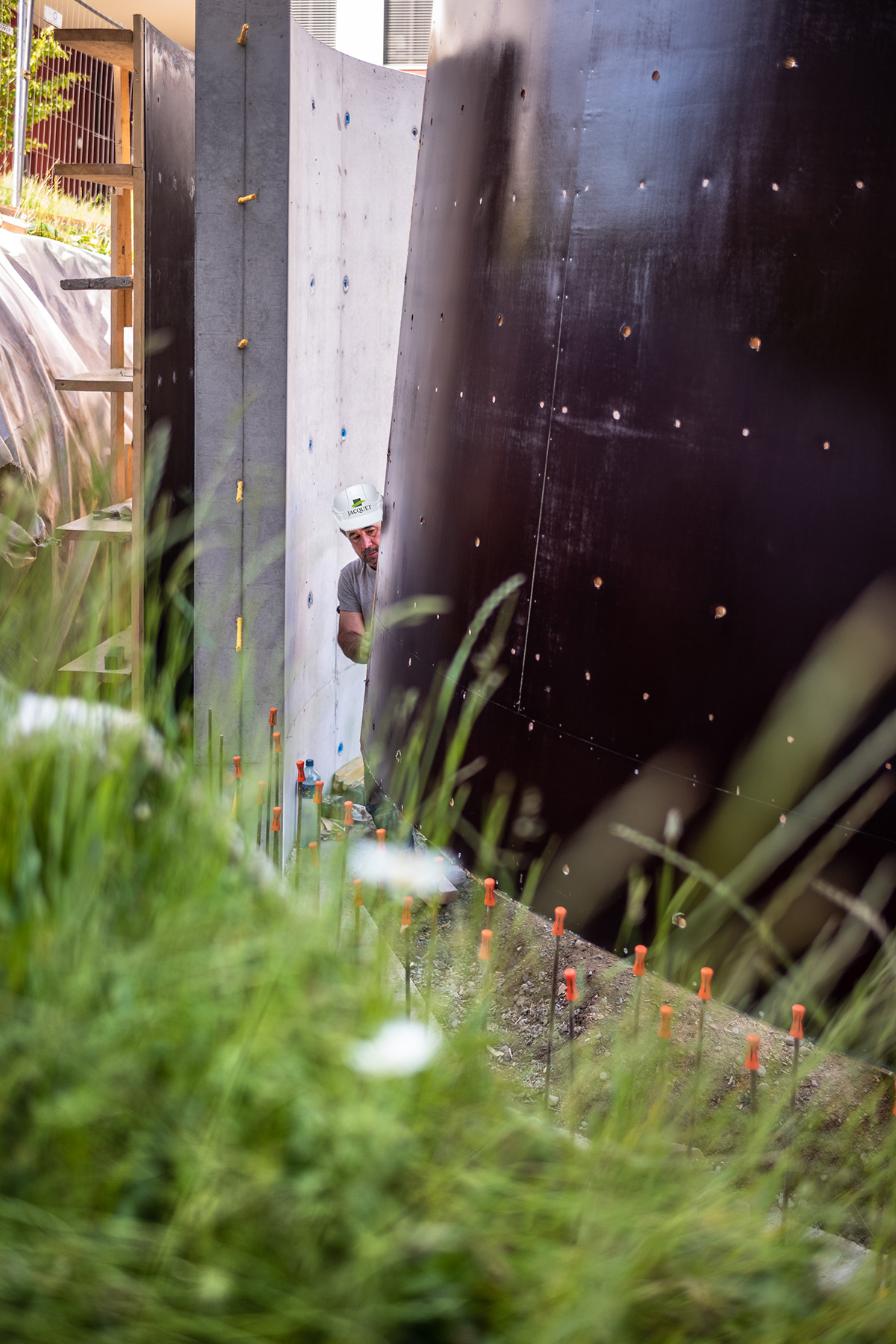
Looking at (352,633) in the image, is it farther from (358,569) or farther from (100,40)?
(100,40)

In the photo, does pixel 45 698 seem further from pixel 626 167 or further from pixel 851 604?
pixel 626 167

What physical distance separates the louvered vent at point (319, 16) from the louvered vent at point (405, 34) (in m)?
1.03

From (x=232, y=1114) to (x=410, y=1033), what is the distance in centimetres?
19

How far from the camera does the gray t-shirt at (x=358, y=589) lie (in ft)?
18.5

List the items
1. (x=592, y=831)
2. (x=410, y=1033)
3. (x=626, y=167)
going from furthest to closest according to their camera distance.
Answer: (x=592, y=831) < (x=626, y=167) < (x=410, y=1033)

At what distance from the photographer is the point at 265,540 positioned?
481 centimetres

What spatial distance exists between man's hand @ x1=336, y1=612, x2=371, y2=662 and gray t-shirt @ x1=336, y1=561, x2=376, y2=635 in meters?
0.03

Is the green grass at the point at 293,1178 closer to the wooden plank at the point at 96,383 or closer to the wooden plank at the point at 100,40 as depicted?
the wooden plank at the point at 96,383

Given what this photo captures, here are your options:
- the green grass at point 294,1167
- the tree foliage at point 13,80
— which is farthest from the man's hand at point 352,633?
the tree foliage at point 13,80

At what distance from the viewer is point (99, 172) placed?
4.66 m

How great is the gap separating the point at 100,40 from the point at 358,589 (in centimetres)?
263

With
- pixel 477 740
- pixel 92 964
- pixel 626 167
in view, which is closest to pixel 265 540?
pixel 477 740

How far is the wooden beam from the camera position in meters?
4.58

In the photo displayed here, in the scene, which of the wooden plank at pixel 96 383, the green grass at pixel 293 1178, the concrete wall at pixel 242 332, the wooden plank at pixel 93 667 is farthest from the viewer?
the wooden plank at pixel 96 383
